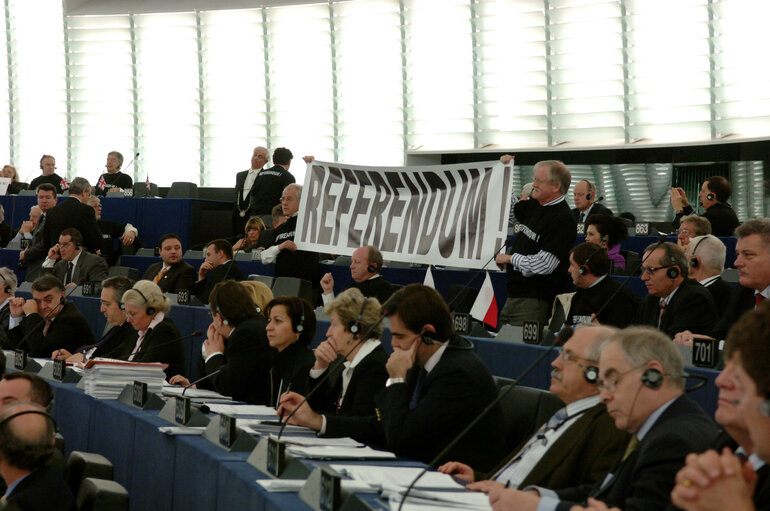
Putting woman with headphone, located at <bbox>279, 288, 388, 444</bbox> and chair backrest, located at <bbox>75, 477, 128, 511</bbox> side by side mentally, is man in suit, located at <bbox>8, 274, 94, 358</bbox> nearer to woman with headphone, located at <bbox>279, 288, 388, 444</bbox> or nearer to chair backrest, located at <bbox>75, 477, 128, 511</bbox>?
woman with headphone, located at <bbox>279, 288, 388, 444</bbox>

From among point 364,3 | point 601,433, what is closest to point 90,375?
point 601,433

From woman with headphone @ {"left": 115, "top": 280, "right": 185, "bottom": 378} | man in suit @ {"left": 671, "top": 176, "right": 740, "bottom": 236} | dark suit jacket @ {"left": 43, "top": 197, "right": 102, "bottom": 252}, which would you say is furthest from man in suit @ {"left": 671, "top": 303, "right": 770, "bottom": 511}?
dark suit jacket @ {"left": 43, "top": 197, "right": 102, "bottom": 252}

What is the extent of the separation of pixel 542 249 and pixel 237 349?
201cm

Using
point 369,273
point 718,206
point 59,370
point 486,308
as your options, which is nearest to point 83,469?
point 59,370

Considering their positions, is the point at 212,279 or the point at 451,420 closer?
the point at 451,420

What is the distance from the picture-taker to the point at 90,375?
13.1 ft

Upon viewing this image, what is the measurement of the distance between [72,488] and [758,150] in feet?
30.0

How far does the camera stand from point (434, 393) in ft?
9.96

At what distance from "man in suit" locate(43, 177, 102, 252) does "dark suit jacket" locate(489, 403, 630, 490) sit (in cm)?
679

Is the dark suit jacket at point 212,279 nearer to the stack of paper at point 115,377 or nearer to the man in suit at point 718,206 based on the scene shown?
the stack of paper at point 115,377

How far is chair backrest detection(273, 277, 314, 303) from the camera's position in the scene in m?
7.04

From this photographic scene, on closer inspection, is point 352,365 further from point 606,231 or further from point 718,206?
point 718,206

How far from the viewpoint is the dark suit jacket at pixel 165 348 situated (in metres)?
4.93

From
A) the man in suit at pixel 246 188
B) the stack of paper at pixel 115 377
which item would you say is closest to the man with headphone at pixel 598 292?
the stack of paper at pixel 115 377
